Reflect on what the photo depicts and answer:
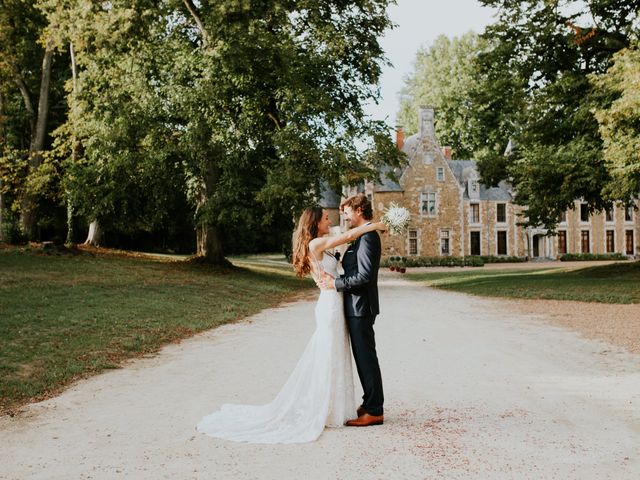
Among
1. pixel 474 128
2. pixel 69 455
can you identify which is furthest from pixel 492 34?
pixel 474 128

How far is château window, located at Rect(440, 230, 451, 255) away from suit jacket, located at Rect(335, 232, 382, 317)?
43684mm

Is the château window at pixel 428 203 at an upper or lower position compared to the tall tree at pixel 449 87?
lower

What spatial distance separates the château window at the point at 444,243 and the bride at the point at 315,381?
43.6 meters

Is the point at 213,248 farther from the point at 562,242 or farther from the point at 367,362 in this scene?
the point at 562,242

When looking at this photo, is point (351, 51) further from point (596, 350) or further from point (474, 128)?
point (474, 128)

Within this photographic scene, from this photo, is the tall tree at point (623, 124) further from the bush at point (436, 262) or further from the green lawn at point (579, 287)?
the bush at point (436, 262)

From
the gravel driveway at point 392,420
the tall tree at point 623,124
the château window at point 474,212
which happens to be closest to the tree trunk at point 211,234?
the tall tree at point 623,124

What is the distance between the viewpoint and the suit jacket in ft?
17.7

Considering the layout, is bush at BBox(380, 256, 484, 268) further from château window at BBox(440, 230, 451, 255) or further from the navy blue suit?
the navy blue suit

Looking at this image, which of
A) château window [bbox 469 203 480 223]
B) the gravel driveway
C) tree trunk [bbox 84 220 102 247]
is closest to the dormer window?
château window [bbox 469 203 480 223]

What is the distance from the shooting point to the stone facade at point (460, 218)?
47375 millimetres

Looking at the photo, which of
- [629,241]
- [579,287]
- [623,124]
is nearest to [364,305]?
[623,124]

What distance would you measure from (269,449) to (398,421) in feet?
4.34

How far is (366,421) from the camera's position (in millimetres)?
5379
